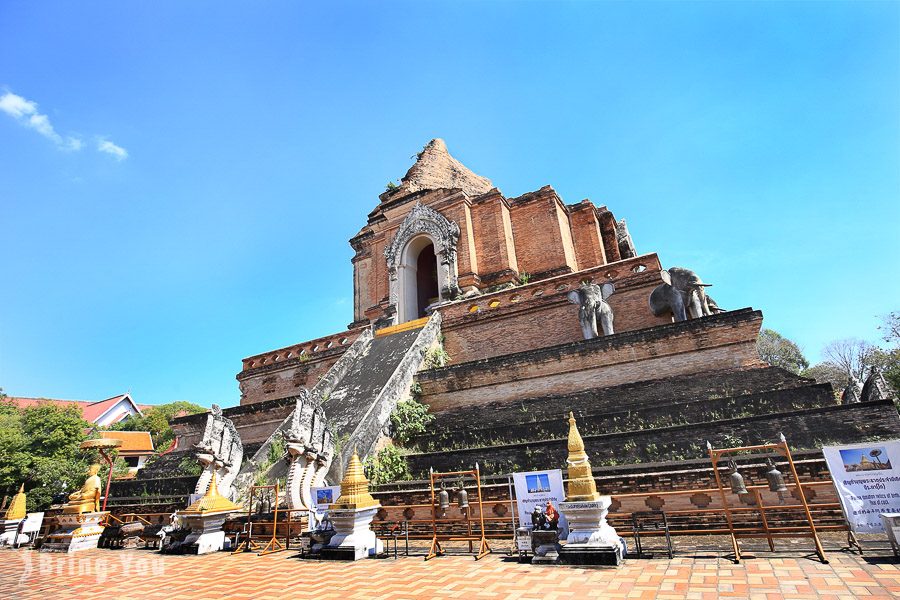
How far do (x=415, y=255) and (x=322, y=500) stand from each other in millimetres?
14060

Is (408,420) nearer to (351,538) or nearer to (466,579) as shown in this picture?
(351,538)

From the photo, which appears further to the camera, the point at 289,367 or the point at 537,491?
the point at 289,367

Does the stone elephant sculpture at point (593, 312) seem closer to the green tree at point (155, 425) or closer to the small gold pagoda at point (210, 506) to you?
the small gold pagoda at point (210, 506)

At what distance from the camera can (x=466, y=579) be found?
4910 mm

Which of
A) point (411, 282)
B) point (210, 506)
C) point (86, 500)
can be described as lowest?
point (210, 506)

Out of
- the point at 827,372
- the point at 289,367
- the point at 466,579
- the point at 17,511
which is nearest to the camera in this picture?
the point at 466,579

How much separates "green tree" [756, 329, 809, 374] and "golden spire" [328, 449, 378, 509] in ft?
105

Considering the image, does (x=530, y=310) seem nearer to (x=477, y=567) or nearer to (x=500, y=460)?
(x=500, y=460)

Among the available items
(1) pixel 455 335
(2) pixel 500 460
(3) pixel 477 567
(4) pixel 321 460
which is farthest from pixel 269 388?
(3) pixel 477 567

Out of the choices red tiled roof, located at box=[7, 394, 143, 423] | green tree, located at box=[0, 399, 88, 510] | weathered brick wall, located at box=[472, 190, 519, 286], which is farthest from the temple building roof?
weathered brick wall, located at box=[472, 190, 519, 286]

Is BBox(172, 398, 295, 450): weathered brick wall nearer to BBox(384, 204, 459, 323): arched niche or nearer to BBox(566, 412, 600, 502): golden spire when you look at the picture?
BBox(384, 204, 459, 323): arched niche

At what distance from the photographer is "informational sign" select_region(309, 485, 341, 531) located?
7.67 metres

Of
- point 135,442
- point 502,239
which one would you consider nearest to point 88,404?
point 135,442

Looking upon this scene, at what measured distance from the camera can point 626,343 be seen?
10.3 metres
